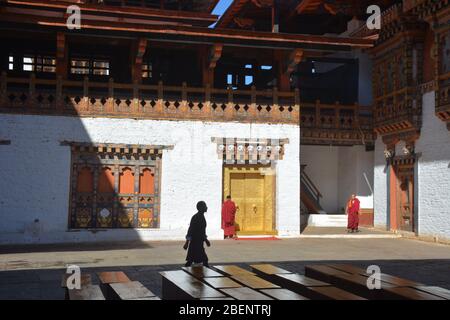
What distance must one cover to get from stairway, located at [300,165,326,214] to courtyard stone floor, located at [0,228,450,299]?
5007 millimetres

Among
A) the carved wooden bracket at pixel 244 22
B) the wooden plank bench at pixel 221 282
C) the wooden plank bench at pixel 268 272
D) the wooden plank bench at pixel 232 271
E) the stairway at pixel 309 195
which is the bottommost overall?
the wooden plank bench at pixel 268 272

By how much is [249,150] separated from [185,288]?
1287cm

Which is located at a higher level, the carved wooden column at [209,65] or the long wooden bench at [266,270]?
the carved wooden column at [209,65]

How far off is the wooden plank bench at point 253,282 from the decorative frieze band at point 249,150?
11867 millimetres

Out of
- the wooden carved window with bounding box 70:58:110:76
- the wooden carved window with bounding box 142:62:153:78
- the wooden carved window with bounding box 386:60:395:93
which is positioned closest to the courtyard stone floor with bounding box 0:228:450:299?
the wooden carved window with bounding box 386:60:395:93

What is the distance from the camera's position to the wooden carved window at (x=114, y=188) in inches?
647

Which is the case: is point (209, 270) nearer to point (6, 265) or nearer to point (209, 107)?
point (6, 265)

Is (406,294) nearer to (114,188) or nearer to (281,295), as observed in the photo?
(281,295)

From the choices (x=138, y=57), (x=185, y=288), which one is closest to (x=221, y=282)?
(x=185, y=288)

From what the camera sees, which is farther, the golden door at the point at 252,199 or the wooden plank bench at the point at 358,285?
the golden door at the point at 252,199

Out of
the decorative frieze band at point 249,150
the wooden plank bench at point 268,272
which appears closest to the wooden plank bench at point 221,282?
the wooden plank bench at point 268,272

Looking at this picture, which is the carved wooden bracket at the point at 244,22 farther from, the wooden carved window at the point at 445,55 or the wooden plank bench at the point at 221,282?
the wooden plank bench at the point at 221,282

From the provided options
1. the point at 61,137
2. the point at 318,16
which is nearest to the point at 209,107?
the point at 61,137

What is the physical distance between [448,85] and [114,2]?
1349cm
